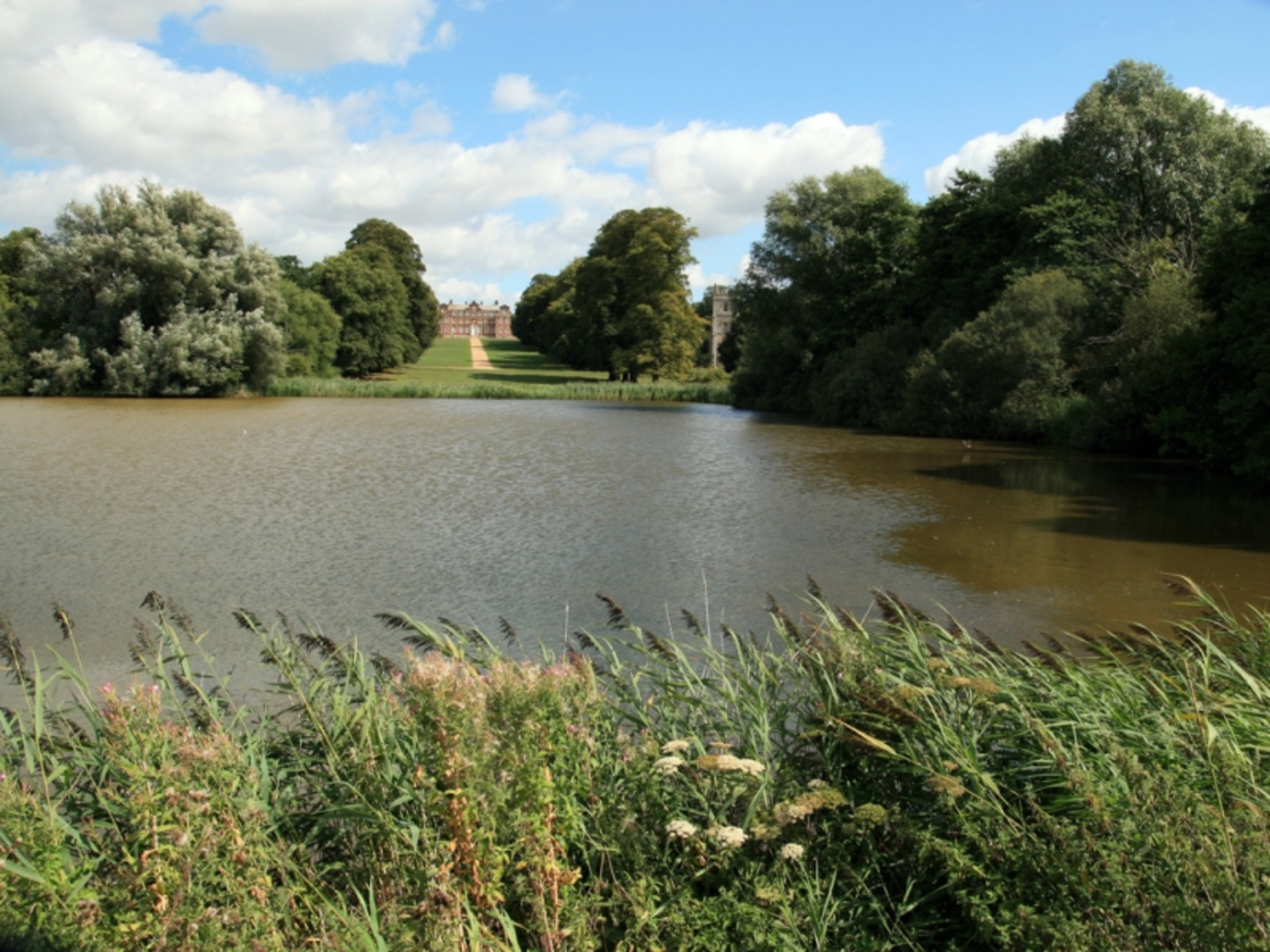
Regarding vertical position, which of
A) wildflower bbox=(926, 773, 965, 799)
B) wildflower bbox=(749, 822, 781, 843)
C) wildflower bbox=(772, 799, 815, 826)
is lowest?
wildflower bbox=(749, 822, 781, 843)

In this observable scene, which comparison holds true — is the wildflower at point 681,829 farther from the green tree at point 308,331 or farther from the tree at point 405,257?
the tree at point 405,257

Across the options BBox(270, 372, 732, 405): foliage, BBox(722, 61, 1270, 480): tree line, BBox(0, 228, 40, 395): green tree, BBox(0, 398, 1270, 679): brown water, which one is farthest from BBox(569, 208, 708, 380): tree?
BBox(0, 398, 1270, 679): brown water

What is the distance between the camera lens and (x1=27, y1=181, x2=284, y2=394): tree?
4012 centimetres

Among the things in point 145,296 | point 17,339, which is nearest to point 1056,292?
point 145,296

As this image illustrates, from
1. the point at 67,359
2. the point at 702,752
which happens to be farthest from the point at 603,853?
the point at 67,359

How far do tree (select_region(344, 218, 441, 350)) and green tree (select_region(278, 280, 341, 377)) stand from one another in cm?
1722

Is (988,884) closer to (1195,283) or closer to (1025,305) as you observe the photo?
(1195,283)

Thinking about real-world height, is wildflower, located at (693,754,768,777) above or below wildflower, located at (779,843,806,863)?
above

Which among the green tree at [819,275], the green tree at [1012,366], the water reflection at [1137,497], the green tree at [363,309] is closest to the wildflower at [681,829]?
the water reflection at [1137,497]

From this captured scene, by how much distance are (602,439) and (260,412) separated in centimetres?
1409

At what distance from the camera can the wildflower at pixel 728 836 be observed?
3.29 m

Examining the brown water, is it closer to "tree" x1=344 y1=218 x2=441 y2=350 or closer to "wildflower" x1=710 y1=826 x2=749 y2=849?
"wildflower" x1=710 y1=826 x2=749 y2=849

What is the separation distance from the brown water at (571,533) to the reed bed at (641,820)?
13.8 ft

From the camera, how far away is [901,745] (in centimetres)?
382
